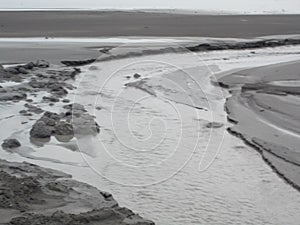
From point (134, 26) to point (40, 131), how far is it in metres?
23.5

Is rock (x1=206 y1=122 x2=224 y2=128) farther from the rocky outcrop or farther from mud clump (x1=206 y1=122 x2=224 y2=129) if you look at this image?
the rocky outcrop

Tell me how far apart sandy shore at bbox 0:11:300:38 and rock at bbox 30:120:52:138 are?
698 inches

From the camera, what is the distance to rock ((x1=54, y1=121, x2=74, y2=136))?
28.5 ft

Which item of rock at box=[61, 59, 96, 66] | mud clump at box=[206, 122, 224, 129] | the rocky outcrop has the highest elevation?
rock at box=[61, 59, 96, 66]

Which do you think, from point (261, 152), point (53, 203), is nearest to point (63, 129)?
point (261, 152)

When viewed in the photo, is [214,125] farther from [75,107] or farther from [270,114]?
[75,107]

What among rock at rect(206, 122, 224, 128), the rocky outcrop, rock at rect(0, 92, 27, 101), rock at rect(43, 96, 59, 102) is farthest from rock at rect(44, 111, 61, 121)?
the rocky outcrop

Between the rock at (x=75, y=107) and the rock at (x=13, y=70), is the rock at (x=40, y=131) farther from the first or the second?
the rock at (x=13, y=70)

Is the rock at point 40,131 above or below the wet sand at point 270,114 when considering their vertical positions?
below

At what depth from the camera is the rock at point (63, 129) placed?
870 centimetres

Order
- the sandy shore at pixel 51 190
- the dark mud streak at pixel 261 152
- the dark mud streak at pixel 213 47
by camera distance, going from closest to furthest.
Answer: the sandy shore at pixel 51 190, the dark mud streak at pixel 261 152, the dark mud streak at pixel 213 47

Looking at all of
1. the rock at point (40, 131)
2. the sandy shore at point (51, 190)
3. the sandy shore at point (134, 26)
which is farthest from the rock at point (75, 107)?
the sandy shore at point (134, 26)

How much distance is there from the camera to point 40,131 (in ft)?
28.0

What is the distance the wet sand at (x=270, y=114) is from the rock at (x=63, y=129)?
109 inches
